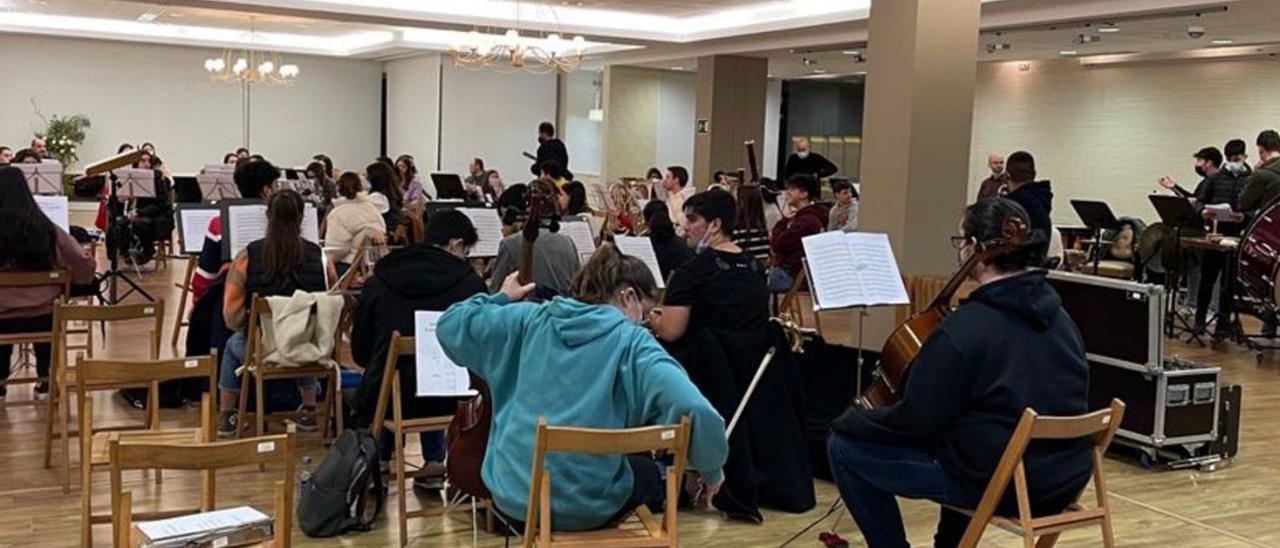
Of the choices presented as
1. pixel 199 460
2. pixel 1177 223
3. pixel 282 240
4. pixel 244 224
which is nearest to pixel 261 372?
pixel 282 240

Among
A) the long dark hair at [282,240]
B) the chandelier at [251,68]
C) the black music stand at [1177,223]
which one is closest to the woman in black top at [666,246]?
the long dark hair at [282,240]

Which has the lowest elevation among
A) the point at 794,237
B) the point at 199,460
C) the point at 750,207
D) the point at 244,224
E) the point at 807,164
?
the point at 199,460

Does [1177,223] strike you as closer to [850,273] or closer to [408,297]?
→ [850,273]

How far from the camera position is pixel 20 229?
5.30 meters

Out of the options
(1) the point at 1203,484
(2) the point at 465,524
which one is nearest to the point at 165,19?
(2) the point at 465,524

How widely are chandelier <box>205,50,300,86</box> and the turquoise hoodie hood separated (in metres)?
14.8

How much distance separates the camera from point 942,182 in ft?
22.0

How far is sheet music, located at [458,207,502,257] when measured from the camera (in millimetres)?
7086

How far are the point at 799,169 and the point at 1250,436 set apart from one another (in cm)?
817

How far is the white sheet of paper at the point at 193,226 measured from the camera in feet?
21.2

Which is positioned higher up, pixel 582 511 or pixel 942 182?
pixel 942 182

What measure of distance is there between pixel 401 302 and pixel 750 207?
241 cm

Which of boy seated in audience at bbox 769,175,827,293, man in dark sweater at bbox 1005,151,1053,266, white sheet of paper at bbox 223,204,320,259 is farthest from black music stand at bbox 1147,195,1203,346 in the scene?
white sheet of paper at bbox 223,204,320,259

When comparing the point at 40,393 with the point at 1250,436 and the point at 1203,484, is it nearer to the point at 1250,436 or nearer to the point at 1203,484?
the point at 1203,484
